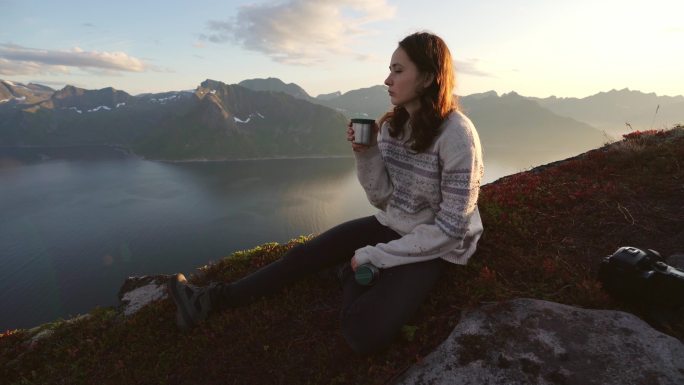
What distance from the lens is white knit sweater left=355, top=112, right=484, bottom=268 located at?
4594 mm

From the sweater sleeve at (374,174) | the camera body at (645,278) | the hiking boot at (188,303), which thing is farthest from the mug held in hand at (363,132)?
the hiking boot at (188,303)

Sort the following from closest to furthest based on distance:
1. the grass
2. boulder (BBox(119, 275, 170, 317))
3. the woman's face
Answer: the woman's face < the grass < boulder (BBox(119, 275, 170, 317))

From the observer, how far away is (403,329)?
4977mm

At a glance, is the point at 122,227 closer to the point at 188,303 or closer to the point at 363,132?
the point at 188,303

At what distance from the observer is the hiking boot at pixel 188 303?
6.25 m

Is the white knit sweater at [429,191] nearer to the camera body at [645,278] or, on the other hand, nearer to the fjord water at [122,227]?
the camera body at [645,278]

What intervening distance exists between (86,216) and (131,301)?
143m

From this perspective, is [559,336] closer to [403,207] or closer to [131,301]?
[403,207]

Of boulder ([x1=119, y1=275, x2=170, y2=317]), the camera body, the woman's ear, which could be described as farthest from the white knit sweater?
boulder ([x1=119, y1=275, x2=170, y2=317])

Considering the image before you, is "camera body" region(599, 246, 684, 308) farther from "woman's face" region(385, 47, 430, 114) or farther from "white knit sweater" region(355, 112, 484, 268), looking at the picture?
"woman's face" region(385, 47, 430, 114)

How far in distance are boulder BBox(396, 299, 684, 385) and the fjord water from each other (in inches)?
3527

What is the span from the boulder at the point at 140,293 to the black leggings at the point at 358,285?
3.65 meters

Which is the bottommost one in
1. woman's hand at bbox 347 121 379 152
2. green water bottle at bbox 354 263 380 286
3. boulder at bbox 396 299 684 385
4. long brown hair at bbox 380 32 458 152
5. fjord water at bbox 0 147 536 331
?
fjord water at bbox 0 147 536 331

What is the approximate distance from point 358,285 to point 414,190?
5.46 ft
